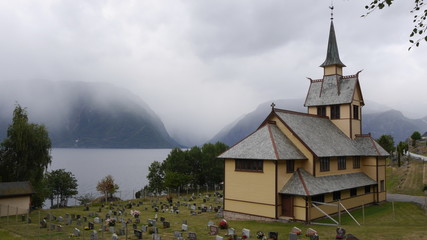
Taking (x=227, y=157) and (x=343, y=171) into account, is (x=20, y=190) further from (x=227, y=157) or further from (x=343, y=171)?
(x=343, y=171)

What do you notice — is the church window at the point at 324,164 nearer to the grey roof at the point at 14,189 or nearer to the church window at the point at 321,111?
the church window at the point at 321,111

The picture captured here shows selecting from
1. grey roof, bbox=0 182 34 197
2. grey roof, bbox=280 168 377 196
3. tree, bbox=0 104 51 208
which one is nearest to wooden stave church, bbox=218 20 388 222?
grey roof, bbox=280 168 377 196

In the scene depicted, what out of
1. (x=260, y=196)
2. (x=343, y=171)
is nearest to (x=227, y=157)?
(x=260, y=196)

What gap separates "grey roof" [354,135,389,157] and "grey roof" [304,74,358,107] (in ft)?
16.1

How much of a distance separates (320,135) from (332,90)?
9.39 metres

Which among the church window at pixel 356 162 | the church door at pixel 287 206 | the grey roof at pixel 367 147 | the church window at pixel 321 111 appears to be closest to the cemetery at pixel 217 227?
the church door at pixel 287 206

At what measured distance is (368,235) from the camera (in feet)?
76.3

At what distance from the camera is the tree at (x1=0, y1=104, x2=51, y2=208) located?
42031 mm

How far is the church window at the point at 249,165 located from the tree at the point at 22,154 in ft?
86.6

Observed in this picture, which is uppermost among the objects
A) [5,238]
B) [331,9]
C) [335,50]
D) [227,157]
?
[331,9]

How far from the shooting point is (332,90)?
143 ft

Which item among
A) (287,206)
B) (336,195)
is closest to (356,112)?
(336,195)

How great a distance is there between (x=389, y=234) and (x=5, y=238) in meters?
27.5

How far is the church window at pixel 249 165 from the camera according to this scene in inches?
1213
